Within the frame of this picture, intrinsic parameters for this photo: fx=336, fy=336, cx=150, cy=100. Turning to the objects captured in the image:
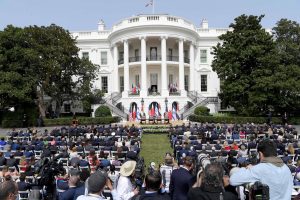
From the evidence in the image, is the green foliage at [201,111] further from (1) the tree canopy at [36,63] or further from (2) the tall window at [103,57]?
(2) the tall window at [103,57]

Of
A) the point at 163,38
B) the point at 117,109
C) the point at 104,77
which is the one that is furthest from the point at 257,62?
the point at 104,77

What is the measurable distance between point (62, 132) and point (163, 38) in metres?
24.8

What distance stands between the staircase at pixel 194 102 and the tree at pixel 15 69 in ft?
60.4

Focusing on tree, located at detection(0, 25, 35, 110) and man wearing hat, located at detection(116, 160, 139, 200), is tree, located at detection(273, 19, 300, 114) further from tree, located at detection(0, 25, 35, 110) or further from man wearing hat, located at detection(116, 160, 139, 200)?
man wearing hat, located at detection(116, 160, 139, 200)

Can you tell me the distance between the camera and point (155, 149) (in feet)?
68.9

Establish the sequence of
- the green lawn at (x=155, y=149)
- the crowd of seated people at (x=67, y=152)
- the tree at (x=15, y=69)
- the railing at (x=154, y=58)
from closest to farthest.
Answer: the crowd of seated people at (x=67, y=152) < the green lawn at (x=155, y=149) < the tree at (x=15, y=69) < the railing at (x=154, y=58)

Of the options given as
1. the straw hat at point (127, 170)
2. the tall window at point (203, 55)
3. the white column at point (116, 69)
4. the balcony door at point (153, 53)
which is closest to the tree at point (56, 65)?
the white column at point (116, 69)

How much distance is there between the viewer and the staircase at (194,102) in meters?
42.2

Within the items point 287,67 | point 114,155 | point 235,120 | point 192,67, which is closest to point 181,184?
point 114,155

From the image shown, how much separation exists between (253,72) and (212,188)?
34909 mm

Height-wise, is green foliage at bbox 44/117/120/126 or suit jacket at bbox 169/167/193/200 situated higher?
green foliage at bbox 44/117/120/126

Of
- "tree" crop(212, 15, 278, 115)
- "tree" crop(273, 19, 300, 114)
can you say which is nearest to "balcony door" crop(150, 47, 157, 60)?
"tree" crop(212, 15, 278, 115)

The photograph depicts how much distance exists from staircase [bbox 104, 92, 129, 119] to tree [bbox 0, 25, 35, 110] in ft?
32.1

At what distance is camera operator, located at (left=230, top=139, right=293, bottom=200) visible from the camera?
3.38 meters
